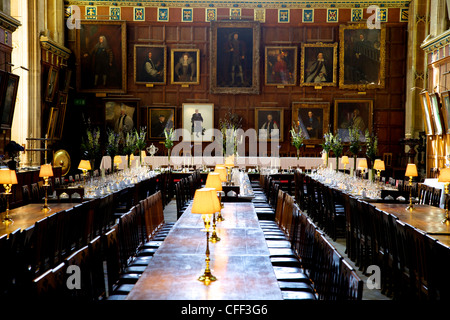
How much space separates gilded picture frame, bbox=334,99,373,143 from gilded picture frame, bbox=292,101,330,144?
1.37 ft

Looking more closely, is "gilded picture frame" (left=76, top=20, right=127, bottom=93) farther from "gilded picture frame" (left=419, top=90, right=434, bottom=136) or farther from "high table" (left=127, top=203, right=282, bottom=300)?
"high table" (left=127, top=203, right=282, bottom=300)

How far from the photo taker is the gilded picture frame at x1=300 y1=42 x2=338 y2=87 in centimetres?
1731

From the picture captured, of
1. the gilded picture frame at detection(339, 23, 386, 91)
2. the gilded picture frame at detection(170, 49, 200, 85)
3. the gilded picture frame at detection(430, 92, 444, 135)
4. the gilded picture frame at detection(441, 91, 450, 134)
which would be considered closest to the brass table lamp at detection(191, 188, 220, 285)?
the gilded picture frame at detection(441, 91, 450, 134)

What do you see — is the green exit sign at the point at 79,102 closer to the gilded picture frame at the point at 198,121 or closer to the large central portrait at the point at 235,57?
the gilded picture frame at the point at 198,121

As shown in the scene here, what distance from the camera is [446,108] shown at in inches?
474

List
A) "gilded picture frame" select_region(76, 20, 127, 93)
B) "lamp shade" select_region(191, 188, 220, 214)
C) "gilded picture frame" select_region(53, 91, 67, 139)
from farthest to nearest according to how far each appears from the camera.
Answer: "gilded picture frame" select_region(76, 20, 127, 93) < "gilded picture frame" select_region(53, 91, 67, 139) < "lamp shade" select_region(191, 188, 220, 214)

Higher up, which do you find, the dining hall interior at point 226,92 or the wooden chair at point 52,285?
the dining hall interior at point 226,92

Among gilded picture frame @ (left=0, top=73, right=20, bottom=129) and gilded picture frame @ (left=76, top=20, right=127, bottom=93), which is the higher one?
gilded picture frame @ (left=76, top=20, right=127, bottom=93)

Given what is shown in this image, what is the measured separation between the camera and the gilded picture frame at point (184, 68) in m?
17.5

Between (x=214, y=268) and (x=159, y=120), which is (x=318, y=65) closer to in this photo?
(x=159, y=120)

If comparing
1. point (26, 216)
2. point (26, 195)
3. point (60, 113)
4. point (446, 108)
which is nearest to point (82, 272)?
point (26, 216)

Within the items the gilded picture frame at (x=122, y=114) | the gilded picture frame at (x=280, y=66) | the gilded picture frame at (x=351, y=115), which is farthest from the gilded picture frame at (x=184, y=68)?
the gilded picture frame at (x=351, y=115)

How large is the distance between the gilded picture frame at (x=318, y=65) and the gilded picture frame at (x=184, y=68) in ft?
13.6

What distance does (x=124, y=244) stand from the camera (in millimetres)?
Answer: 4156
